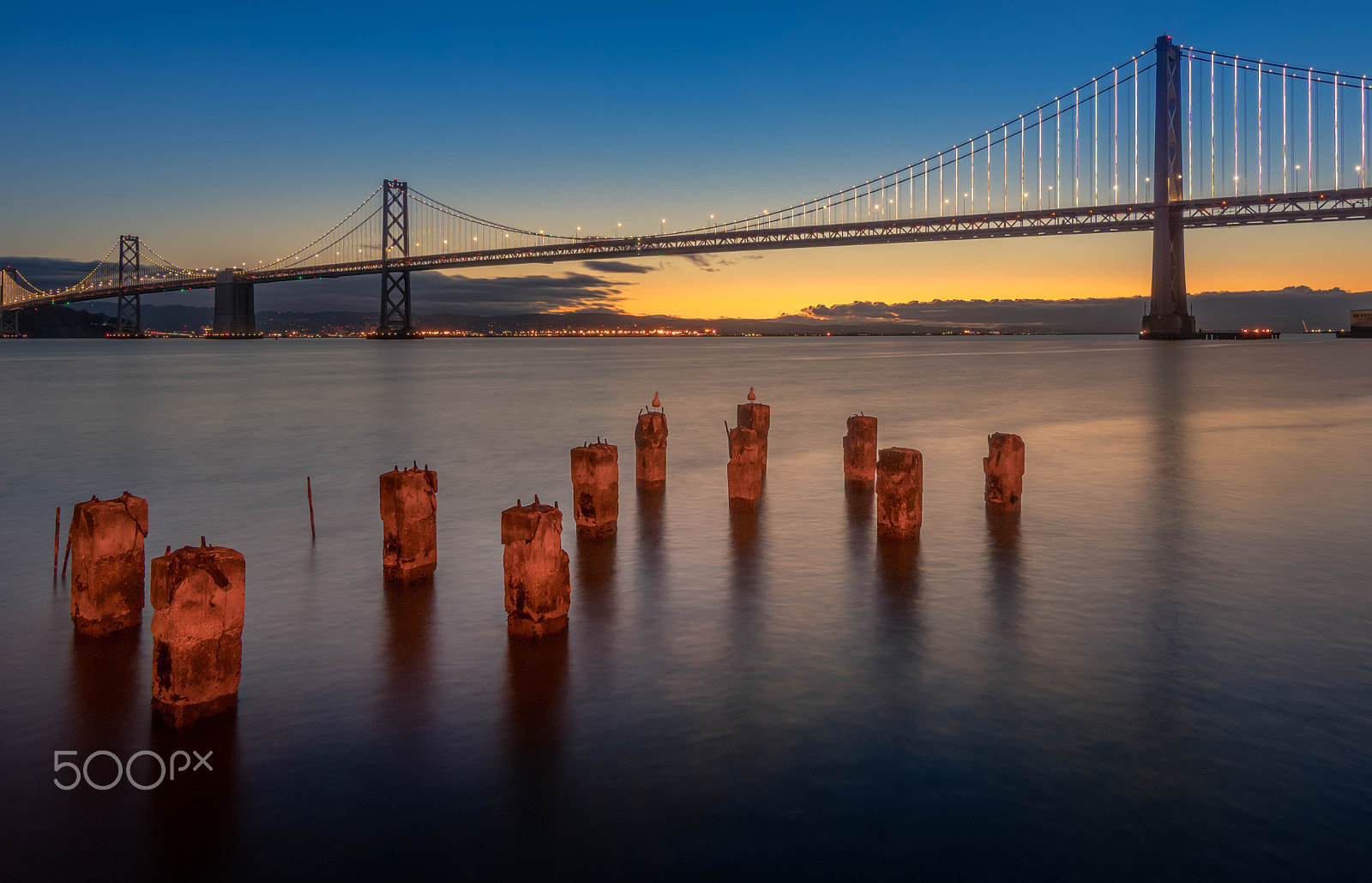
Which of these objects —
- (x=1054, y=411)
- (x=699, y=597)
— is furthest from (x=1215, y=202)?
(x=699, y=597)

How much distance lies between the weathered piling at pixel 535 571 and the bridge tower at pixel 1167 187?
63.7 m

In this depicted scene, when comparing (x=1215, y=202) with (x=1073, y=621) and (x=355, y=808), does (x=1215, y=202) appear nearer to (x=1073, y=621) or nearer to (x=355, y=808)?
(x=1073, y=621)

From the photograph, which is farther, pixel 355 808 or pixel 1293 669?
pixel 1293 669

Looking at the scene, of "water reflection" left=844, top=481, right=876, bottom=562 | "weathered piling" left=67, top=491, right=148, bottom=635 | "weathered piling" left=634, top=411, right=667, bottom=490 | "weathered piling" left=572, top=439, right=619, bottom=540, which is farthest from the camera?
"weathered piling" left=634, top=411, right=667, bottom=490

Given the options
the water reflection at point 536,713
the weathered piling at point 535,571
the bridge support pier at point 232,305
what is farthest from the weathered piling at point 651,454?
the bridge support pier at point 232,305

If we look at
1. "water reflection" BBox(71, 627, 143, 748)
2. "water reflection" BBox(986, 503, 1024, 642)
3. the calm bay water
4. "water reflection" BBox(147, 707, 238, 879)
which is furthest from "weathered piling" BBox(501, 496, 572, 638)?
"water reflection" BBox(986, 503, 1024, 642)

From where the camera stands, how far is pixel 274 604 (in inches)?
231

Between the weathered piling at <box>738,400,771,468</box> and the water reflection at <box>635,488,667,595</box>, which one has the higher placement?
the weathered piling at <box>738,400,771,468</box>

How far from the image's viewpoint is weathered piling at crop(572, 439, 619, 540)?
7.04 metres

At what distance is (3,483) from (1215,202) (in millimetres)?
66052

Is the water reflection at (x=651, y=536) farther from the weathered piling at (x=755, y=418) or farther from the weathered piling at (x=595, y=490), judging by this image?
the weathered piling at (x=755, y=418)

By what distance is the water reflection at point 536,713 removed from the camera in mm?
3531

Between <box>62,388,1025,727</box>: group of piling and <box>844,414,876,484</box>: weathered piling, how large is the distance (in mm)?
1705

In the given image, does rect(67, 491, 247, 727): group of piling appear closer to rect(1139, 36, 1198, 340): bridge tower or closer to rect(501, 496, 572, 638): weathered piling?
rect(501, 496, 572, 638): weathered piling
